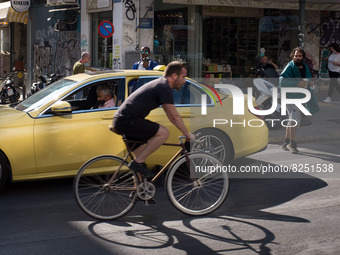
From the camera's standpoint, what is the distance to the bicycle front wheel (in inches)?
246

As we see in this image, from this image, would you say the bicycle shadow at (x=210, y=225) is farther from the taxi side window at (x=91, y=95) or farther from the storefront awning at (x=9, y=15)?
the storefront awning at (x=9, y=15)

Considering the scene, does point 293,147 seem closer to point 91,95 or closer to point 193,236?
point 91,95

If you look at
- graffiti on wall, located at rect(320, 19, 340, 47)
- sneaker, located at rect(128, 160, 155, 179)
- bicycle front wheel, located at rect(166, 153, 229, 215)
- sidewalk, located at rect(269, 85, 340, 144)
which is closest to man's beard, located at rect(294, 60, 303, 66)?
sidewalk, located at rect(269, 85, 340, 144)

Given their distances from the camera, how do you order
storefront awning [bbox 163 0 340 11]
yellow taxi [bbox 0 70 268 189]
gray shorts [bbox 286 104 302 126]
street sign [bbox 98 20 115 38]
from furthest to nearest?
storefront awning [bbox 163 0 340 11]
street sign [bbox 98 20 115 38]
gray shorts [bbox 286 104 302 126]
yellow taxi [bbox 0 70 268 189]

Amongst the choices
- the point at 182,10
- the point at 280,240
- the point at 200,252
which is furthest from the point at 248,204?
the point at 182,10

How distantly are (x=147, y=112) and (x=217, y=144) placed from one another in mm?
2321

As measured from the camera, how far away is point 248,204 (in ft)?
22.7

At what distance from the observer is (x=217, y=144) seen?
326 inches

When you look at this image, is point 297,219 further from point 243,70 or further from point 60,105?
point 243,70

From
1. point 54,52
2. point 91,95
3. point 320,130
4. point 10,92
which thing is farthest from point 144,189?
point 54,52

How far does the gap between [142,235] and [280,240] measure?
4.36 ft

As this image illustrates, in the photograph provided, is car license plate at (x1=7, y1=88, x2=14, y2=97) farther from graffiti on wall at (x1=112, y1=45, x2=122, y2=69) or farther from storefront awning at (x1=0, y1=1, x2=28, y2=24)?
storefront awning at (x1=0, y1=1, x2=28, y2=24)

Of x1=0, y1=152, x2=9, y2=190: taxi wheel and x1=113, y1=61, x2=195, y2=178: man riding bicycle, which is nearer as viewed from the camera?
x1=113, y1=61, x2=195, y2=178: man riding bicycle

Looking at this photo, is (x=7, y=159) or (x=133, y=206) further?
(x=7, y=159)
